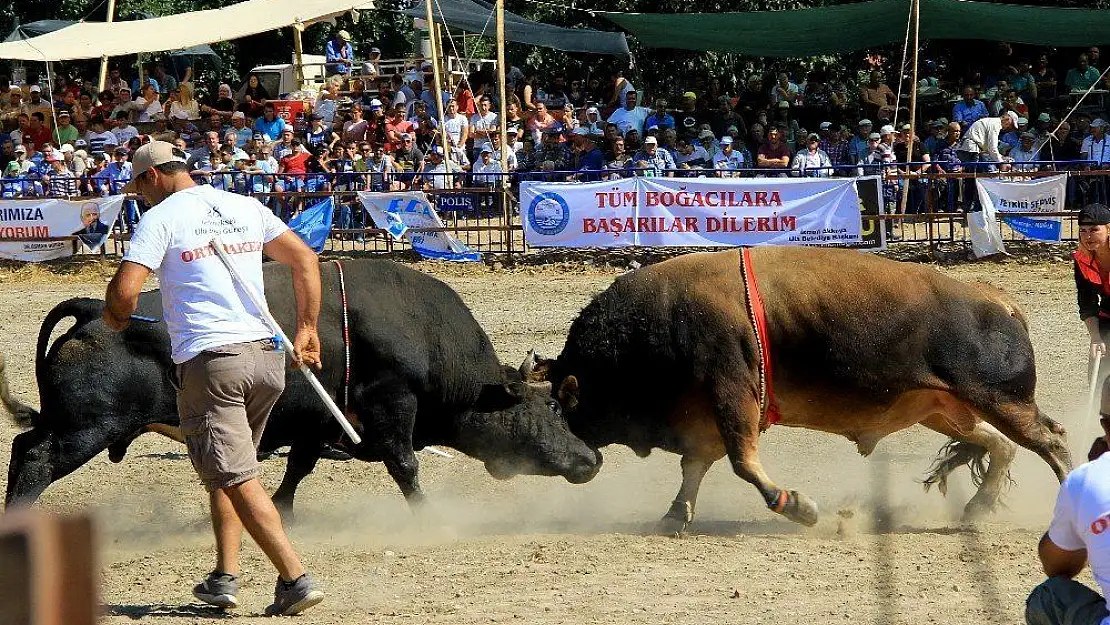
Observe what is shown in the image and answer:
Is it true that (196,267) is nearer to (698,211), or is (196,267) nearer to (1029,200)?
(698,211)

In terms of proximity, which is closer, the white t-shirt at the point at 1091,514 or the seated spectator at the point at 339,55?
the white t-shirt at the point at 1091,514

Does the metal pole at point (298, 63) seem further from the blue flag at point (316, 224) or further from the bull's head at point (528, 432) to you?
the bull's head at point (528, 432)

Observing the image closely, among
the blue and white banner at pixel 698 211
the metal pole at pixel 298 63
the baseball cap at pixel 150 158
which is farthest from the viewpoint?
the metal pole at pixel 298 63

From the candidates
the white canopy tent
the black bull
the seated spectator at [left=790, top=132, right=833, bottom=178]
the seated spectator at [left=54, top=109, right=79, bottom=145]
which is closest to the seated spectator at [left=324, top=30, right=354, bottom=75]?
the white canopy tent

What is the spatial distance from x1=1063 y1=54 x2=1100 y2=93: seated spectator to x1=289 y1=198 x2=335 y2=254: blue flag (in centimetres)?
1215

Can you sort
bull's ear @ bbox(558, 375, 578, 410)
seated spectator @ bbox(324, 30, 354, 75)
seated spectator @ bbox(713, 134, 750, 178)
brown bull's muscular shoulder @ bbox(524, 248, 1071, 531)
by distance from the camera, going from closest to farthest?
brown bull's muscular shoulder @ bbox(524, 248, 1071, 531), bull's ear @ bbox(558, 375, 578, 410), seated spectator @ bbox(713, 134, 750, 178), seated spectator @ bbox(324, 30, 354, 75)

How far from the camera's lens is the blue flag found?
656 inches

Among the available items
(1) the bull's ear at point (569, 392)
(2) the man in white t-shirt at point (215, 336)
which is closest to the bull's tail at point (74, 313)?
(2) the man in white t-shirt at point (215, 336)

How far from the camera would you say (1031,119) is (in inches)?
838

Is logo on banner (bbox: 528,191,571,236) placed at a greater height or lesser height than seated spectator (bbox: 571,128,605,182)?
lesser

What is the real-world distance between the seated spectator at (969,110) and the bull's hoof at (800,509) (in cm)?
1531

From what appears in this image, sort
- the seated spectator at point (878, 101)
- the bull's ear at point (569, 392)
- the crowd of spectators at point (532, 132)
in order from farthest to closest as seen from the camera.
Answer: the seated spectator at point (878, 101)
the crowd of spectators at point (532, 132)
the bull's ear at point (569, 392)

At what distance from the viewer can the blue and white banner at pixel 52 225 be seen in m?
17.0

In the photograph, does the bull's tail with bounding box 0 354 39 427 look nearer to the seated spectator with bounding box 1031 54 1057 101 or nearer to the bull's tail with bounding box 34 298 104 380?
the bull's tail with bounding box 34 298 104 380
